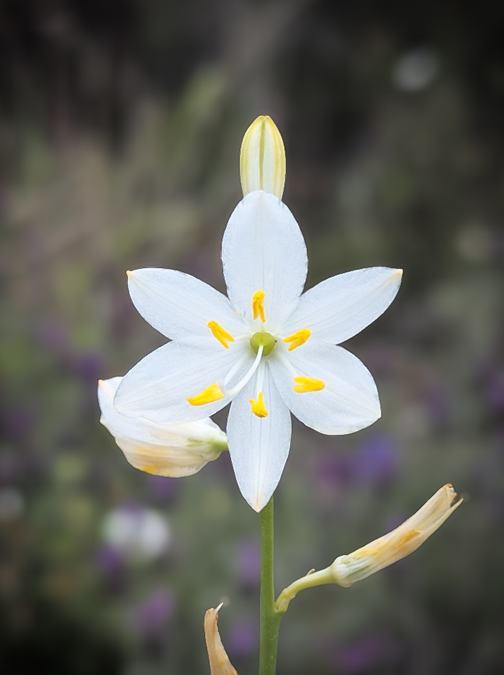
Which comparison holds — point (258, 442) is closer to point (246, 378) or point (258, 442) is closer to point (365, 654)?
point (246, 378)

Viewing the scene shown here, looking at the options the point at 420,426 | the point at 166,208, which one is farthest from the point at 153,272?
the point at 166,208

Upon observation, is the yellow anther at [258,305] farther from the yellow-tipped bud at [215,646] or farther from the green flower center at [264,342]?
the yellow-tipped bud at [215,646]

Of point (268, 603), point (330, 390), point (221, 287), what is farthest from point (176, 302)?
point (221, 287)

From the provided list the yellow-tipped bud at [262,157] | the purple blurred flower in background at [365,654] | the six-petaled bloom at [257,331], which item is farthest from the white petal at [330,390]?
→ the purple blurred flower in background at [365,654]

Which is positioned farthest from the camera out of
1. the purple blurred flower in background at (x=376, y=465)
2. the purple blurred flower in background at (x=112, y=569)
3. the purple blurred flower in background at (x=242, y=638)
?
the purple blurred flower in background at (x=376, y=465)

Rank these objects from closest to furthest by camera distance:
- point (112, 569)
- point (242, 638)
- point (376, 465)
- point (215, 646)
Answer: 1. point (215, 646)
2. point (242, 638)
3. point (112, 569)
4. point (376, 465)

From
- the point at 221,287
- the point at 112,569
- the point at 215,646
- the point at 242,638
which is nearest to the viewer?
the point at 215,646
